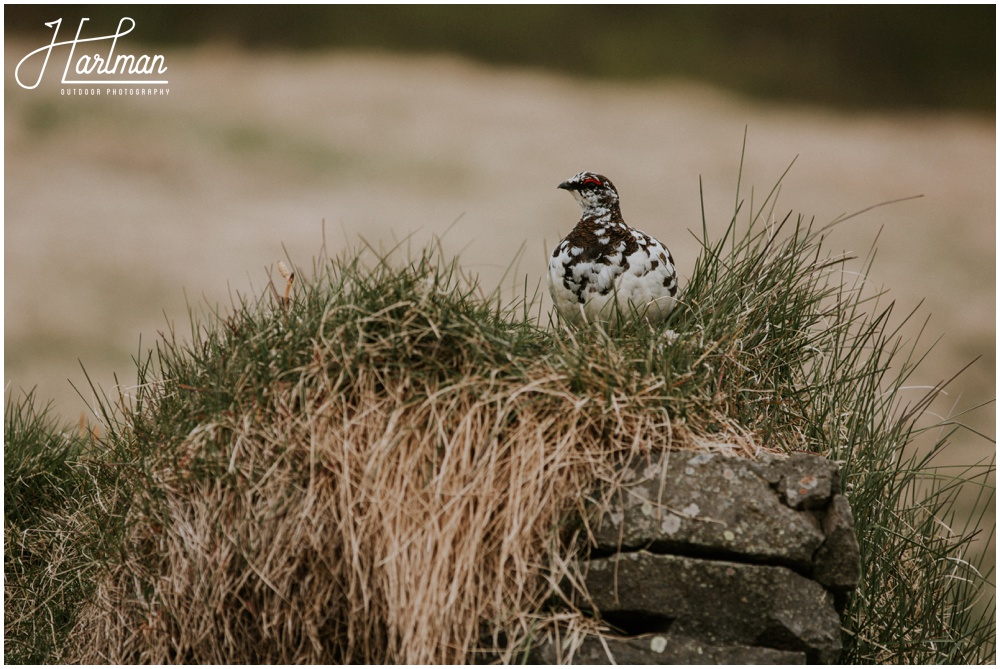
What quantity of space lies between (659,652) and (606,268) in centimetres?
161

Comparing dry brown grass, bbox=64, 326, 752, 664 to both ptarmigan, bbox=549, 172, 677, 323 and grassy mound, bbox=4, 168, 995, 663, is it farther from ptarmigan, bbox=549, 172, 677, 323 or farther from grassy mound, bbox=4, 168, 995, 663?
ptarmigan, bbox=549, 172, 677, 323

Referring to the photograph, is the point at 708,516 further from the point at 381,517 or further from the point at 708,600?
the point at 381,517

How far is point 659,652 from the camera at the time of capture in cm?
271

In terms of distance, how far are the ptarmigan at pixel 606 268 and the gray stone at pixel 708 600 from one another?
1.14m

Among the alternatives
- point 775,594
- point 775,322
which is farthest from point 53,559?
point 775,322

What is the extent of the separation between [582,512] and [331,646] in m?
0.95

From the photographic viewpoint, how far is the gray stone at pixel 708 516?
277 cm

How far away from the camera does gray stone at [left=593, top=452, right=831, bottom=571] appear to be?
2768mm

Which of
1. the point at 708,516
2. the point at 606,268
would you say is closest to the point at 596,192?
the point at 606,268

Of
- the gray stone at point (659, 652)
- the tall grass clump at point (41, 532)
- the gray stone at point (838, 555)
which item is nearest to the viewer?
the gray stone at point (659, 652)

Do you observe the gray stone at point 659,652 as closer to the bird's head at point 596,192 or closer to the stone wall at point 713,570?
the stone wall at point 713,570

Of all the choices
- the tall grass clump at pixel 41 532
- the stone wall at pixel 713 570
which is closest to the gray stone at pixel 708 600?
the stone wall at pixel 713 570

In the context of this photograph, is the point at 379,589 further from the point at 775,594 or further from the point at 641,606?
the point at 775,594

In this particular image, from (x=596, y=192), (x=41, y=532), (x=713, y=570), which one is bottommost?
(x=41, y=532)
